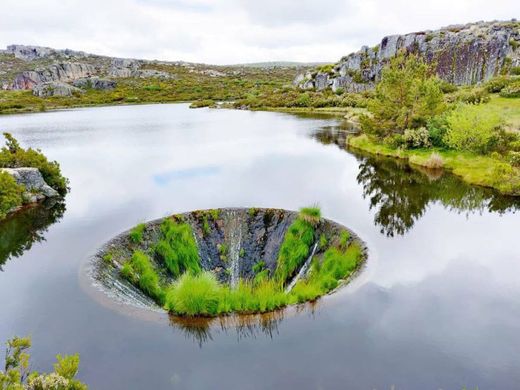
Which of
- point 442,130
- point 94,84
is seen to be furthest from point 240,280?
point 94,84

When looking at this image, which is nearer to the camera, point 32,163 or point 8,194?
point 8,194

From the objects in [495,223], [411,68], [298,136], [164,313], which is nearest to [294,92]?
[298,136]

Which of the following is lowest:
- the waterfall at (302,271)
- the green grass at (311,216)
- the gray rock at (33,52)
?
the waterfall at (302,271)

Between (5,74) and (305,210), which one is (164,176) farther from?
(5,74)

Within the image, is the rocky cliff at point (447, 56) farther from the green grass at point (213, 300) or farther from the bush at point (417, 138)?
the green grass at point (213, 300)

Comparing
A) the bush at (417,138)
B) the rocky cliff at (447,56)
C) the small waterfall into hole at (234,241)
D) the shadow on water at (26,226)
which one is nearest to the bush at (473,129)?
the bush at (417,138)

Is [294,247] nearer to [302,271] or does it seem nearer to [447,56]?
[302,271]
